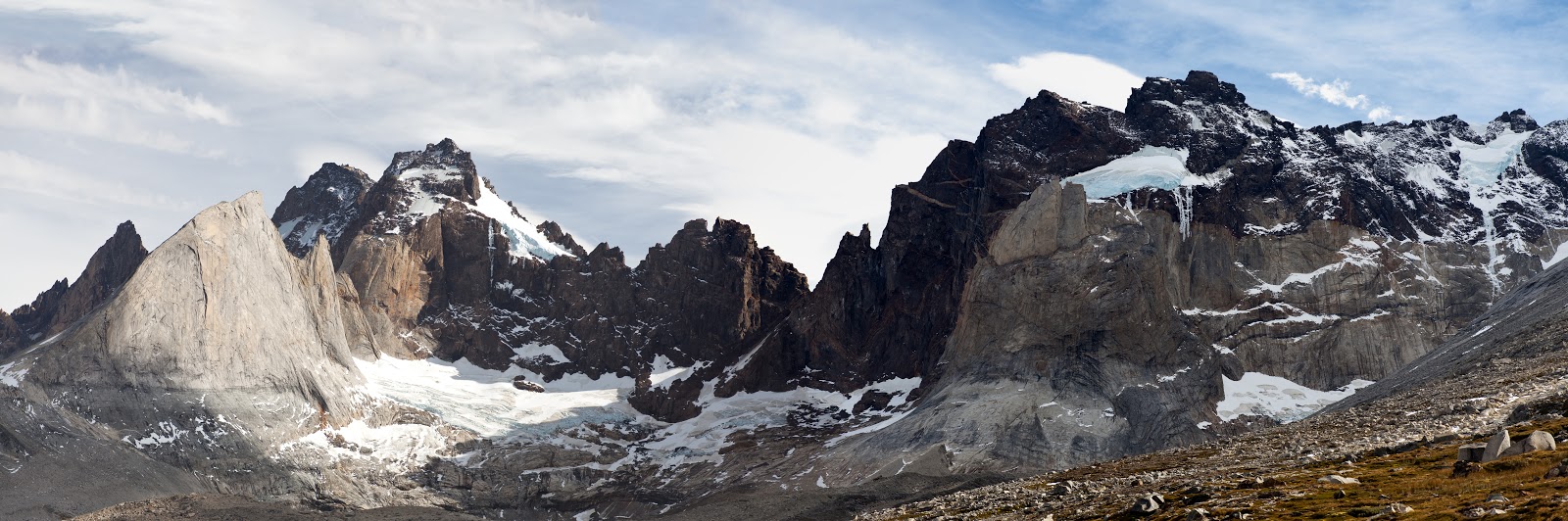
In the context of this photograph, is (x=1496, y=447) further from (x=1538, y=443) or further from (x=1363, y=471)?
(x=1363, y=471)

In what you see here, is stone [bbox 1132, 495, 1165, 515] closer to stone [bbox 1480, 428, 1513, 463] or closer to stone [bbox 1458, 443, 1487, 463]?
stone [bbox 1458, 443, 1487, 463]

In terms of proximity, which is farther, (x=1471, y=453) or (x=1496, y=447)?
(x=1471, y=453)

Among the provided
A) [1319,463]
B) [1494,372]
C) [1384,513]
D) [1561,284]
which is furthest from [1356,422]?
[1561,284]

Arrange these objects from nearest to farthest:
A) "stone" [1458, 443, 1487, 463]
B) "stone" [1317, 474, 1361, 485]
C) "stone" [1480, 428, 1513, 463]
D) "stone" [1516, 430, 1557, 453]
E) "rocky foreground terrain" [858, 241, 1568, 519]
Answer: "rocky foreground terrain" [858, 241, 1568, 519] < "stone" [1516, 430, 1557, 453] < "stone" [1480, 428, 1513, 463] < "stone" [1458, 443, 1487, 463] < "stone" [1317, 474, 1361, 485]

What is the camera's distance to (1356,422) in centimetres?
12075

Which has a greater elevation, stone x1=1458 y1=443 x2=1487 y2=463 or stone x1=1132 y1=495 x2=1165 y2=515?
stone x1=1458 y1=443 x2=1487 y2=463

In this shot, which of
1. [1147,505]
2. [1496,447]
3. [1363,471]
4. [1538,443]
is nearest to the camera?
[1538,443]

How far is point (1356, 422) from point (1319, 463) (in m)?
45.3

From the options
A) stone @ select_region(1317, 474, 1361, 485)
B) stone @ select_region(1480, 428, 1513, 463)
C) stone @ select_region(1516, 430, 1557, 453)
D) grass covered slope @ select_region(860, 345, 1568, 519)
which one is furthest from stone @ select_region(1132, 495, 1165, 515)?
stone @ select_region(1516, 430, 1557, 453)

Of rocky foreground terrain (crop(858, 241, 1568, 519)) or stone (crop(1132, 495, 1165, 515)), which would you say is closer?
rocky foreground terrain (crop(858, 241, 1568, 519))

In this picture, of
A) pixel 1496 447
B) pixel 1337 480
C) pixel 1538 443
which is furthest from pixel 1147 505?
pixel 1538 443

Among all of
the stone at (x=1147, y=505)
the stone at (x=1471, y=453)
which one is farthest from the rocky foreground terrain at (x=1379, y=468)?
the stone at (x=1471, y=453)

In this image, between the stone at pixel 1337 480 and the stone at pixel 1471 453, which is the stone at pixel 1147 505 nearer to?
the stone at pixel 1337 480

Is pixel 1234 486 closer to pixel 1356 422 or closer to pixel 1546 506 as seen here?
pixel 1546 506
